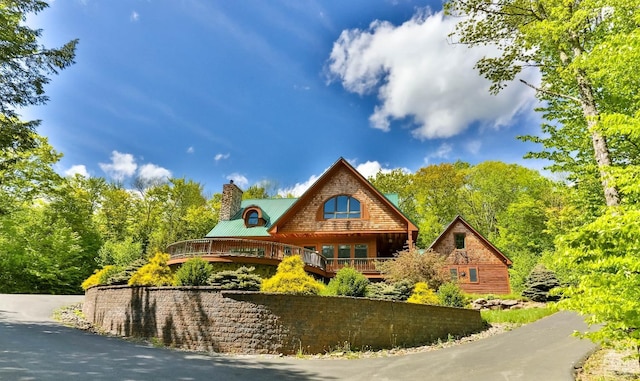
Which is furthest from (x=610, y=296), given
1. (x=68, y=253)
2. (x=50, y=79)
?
(x=68, y=253)

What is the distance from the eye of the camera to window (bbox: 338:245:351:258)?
900 inches

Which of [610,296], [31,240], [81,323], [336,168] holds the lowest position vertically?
[81,323]

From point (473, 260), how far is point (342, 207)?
32.2 ft

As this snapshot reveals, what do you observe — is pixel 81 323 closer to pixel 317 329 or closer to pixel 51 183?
pixel 317 329

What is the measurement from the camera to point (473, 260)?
79.7ft

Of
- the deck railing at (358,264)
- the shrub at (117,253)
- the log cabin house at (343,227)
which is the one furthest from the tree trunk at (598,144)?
the shrub at (117,253)

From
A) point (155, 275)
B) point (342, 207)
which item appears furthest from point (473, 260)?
point (155, 275)

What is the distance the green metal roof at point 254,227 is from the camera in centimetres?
2403

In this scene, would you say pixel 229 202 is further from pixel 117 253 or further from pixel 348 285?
pixel 348 285

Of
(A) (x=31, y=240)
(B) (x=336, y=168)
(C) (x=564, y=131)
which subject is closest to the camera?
(C) (x=564, y=131)

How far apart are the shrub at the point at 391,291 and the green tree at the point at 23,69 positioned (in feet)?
42.2

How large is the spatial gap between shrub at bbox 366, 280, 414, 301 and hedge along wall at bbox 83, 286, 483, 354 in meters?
1.96

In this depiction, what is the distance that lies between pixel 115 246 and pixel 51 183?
6655 mm

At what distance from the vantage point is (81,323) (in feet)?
45.2
